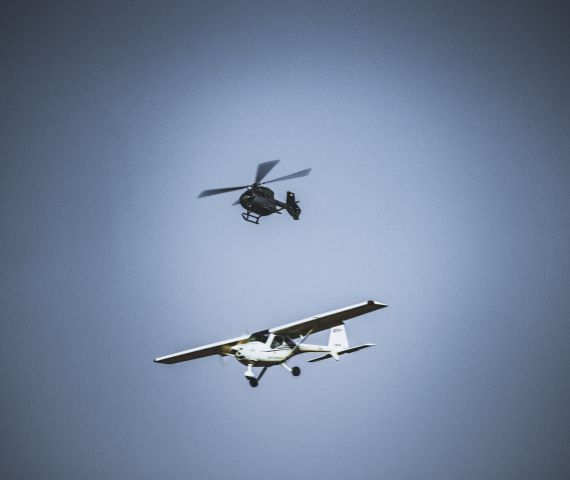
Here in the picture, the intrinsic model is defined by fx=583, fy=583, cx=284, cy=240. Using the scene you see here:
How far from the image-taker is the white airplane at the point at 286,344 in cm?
2398

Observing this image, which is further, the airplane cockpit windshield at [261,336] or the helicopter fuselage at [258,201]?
the helicopter fuselage at [258,201]

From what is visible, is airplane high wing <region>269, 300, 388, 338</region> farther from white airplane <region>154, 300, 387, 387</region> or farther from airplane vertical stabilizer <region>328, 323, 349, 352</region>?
airplane vertical stabilizer <region>328, 323, 349, 352</region>

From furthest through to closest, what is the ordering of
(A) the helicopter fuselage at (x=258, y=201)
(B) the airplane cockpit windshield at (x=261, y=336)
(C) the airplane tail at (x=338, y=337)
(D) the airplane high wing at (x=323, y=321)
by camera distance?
(C) the airplane tail at (x=338, y=337)
(A) the helicopter fuselage at (x=258, y=201)
(B) the airplane cockpit windshield at (x=261, y=336)
(D) the airplane high wing at (x=323, y=321)

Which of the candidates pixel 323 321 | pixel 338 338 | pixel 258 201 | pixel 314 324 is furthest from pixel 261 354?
pixel 258 201

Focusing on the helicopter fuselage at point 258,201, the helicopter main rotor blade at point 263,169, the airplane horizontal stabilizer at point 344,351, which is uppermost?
the helicopter main rotor blade at point 263,169

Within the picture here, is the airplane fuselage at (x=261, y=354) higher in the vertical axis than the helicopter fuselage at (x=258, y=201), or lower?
lower

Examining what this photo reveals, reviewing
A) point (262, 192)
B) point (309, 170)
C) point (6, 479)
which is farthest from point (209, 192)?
point (6, 479)

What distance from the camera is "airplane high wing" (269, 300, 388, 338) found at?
79.1ft

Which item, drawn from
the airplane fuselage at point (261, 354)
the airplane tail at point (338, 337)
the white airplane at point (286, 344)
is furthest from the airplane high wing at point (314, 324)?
the airplane tail at point (338, 337)

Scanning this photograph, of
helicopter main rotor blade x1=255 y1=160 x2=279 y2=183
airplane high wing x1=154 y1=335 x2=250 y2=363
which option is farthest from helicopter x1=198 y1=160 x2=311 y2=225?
airplane high wing x1=154 y1=335 x2=250 y2=363

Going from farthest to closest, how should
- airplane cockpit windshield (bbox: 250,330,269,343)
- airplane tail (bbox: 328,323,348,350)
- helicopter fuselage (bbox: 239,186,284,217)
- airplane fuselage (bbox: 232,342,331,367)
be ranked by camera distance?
airplane tail (bbox: 328,323,348,350) < helicopter fuselage (bbox: 239,186,284,217) < airplane cockpit windshield (bbox: 250,330,269,343) < airplane fuselage (bbox: 232,342,331,367)

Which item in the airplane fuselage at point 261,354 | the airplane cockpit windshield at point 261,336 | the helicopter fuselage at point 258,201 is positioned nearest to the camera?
the airplane fuselage at point 261,354

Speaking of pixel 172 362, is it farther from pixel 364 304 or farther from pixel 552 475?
pixel 552 475

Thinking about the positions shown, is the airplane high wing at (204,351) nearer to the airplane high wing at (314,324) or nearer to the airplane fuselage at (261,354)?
the airplane high wing at (314,324)
